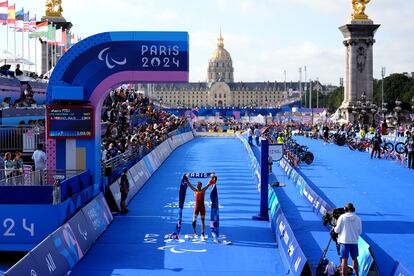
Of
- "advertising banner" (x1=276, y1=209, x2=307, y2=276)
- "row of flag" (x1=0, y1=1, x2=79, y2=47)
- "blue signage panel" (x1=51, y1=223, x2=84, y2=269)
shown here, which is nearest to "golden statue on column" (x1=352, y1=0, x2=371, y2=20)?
"row of flag" (x1=0, y1=1, x2=79, y2=47)

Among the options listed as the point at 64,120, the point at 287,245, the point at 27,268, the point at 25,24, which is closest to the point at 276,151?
the point at 64,120

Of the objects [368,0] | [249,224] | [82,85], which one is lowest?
[249,224]

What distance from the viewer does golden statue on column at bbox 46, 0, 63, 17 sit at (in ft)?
238

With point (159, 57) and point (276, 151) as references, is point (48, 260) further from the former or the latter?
point (276, 151)

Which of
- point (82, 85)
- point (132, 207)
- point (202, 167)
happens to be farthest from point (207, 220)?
point (202, 167)

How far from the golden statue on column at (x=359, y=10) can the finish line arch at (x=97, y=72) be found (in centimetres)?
6402

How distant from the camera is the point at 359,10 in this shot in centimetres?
7694

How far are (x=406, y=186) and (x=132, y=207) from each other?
404 inches

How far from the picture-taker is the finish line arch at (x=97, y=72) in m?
16.4

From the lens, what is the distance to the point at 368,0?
7562 centimetres

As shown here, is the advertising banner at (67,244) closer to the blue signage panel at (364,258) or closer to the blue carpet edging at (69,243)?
the blue carpet edging at (69,243)

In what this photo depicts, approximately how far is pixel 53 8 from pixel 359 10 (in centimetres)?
3529

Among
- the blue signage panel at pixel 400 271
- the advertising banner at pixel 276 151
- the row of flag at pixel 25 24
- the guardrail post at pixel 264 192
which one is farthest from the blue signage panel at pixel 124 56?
the row of flag at pixel 25 24

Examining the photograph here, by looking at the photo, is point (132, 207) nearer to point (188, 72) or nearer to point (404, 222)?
point (188, 72)
